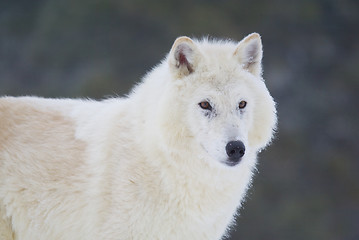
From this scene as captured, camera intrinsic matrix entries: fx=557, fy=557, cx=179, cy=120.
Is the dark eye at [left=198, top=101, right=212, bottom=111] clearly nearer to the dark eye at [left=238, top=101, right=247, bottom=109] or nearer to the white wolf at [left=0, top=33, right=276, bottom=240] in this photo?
the white wolf at [left=0, top=33, right=276, bottom=240]

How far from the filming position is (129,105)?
454 centimetres

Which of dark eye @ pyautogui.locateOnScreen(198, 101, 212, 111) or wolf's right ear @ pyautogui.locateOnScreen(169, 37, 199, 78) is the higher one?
wolf's right ear @ pyautogui.locateOnScreen(169, 37, 199, 78)

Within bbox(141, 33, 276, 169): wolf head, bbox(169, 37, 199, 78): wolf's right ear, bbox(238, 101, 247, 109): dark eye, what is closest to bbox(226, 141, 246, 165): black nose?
bbox(141, 33, 276, 169): wolf head

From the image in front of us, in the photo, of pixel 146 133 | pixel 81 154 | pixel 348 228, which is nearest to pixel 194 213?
pixel 146 133

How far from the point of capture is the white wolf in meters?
4.09

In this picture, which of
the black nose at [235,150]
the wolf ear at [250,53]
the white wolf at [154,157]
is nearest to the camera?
the black nose at [235,150]

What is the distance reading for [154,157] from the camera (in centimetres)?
423

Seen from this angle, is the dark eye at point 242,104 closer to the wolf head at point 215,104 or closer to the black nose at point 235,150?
the wolf head at point 215,104

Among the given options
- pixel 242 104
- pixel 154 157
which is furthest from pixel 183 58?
pixel 154 157

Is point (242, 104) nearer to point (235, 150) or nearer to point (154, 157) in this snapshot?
point (235, 150)

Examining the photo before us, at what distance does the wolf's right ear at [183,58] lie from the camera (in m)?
4.14

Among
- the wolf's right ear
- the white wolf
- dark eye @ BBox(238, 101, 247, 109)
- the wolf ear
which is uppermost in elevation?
the wolf ear

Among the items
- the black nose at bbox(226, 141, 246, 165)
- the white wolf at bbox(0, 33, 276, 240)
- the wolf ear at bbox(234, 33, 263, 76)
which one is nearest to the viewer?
the black nose at bbox(226, 141, 246, 165)

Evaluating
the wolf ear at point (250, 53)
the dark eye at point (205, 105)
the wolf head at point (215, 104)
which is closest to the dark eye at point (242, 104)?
the wolf head at point (215, 104)
